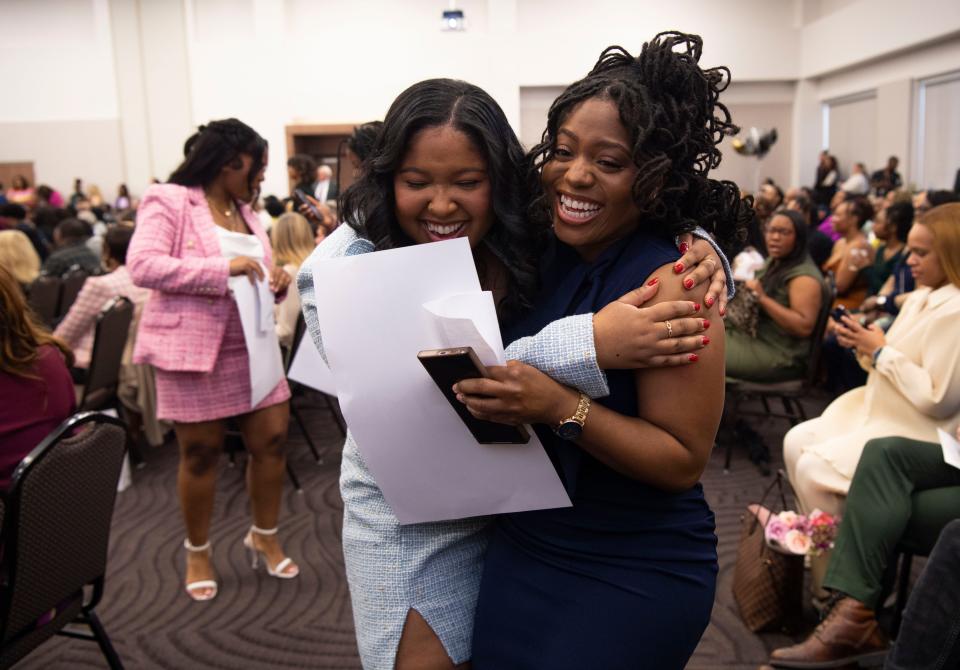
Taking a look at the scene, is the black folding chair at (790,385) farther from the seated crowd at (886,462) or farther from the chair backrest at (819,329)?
the seated crowd at (886,462)

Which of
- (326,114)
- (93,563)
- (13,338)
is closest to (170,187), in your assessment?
(13,338)

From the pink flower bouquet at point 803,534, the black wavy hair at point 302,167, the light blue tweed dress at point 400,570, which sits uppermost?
the black wavy hair at point 302,167

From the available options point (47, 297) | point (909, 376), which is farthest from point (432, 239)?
point (47, 297)

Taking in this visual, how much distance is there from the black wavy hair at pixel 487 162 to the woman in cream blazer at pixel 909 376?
1.86 m

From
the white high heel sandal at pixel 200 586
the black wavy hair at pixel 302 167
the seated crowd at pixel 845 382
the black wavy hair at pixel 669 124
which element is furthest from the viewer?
the black wavy hair at pixel 302 167

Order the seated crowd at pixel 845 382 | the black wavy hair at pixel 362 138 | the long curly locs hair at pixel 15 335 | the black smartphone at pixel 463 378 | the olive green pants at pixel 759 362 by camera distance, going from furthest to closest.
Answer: the olive green pants at pixel 759 362
the black wavy hair at pixel 362 138
the seated crowd at pixel 845 382
the long curly locs hair at pixel 15 335
the black smartphone at pixel 463 378

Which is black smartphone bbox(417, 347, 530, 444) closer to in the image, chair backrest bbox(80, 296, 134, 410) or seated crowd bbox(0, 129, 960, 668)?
seated crowd bbox(0, 129, 960, 668)

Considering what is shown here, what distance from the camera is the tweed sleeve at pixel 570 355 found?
1.07 metres

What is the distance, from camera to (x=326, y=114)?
1379 cm

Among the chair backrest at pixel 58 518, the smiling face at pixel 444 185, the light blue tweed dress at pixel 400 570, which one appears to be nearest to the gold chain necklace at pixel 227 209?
the chair backrest at pixel 58 518

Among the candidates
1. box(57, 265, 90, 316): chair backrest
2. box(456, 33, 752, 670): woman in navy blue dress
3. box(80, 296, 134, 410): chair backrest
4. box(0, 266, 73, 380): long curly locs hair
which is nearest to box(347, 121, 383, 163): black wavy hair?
box(0, 266, 73, 380): long curly locs hair

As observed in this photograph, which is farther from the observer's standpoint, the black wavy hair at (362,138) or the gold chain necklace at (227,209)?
the gold chain necklace at (227,209)

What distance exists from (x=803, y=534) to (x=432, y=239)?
198 cm

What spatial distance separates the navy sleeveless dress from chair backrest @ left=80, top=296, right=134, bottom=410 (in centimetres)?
317
